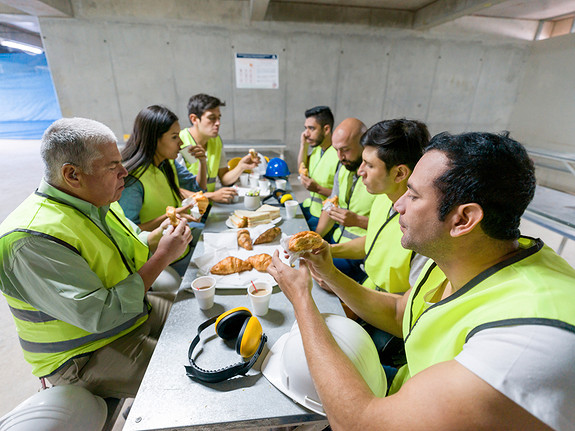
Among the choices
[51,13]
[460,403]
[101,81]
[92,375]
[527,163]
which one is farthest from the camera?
[101,81]

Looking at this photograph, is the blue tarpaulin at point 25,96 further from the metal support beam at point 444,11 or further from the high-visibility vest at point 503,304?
the high-visibility vest at point 503,304

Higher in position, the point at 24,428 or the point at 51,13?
the point at 51,13

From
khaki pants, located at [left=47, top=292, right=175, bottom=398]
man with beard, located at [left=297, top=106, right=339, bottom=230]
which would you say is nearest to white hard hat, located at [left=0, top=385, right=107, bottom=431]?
khaki pants, located at [left=47, top=292, right=175, bottom=398]

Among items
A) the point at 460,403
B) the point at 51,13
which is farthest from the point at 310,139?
the point at 51,13

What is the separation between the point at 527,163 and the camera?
2.81 feet

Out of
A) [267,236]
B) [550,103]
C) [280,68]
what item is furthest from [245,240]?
[550,103]

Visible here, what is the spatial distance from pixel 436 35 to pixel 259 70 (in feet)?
14.7

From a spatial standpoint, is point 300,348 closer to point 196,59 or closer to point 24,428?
point 24,428

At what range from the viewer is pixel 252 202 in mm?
2814

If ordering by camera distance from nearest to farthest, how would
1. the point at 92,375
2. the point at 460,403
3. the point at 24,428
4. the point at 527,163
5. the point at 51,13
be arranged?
the point at 460,403 < the point at 527,163 < the point at 24,428 < the point at 92,375 < the point at 51,13

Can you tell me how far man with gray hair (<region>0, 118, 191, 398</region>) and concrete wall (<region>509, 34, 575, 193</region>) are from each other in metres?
8.43

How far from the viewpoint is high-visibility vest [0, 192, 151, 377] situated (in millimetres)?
1213

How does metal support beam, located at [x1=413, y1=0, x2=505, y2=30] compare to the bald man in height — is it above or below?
above

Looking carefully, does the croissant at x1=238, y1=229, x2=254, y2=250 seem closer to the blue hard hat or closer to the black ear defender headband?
the black ear defender headband
